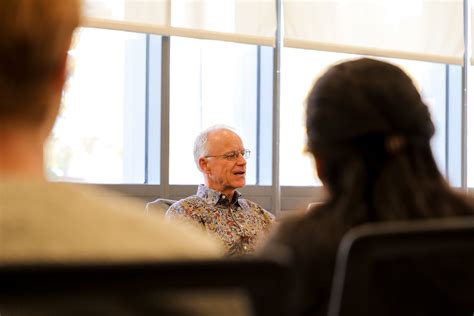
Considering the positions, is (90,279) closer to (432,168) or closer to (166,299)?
(166,299)

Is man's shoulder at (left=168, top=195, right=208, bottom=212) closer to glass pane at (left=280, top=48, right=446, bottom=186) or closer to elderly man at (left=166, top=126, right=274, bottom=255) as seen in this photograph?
elderly man at (left=166, top=126, right=274, bottom=255)

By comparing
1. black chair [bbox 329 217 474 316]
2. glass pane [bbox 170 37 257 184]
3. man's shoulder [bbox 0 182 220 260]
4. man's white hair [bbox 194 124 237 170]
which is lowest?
black chair [bbox 329 217 474 316]

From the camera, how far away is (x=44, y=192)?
2.53 ft

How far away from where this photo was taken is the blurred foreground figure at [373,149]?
1.57 metres

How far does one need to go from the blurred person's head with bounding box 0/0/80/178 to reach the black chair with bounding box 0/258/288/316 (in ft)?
0.63

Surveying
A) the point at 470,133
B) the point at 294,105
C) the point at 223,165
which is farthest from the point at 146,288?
the point at 470,133

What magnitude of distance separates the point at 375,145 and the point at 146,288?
96 cm

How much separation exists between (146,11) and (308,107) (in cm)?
469

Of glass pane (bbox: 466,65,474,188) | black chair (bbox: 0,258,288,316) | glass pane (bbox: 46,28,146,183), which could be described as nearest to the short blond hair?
black chair (bbox: 0,258,288,316)

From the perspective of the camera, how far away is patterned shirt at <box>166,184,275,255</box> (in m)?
4.33

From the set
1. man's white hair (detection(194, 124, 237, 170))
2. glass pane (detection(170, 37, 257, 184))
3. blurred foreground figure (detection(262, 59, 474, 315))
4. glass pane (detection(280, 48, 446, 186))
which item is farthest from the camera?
glass pane (detection(280, 48, 446, 186))

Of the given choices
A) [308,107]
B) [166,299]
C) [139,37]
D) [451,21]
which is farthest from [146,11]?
[166,299]

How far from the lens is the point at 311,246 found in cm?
144

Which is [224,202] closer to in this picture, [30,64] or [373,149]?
Answer: [373,149]
